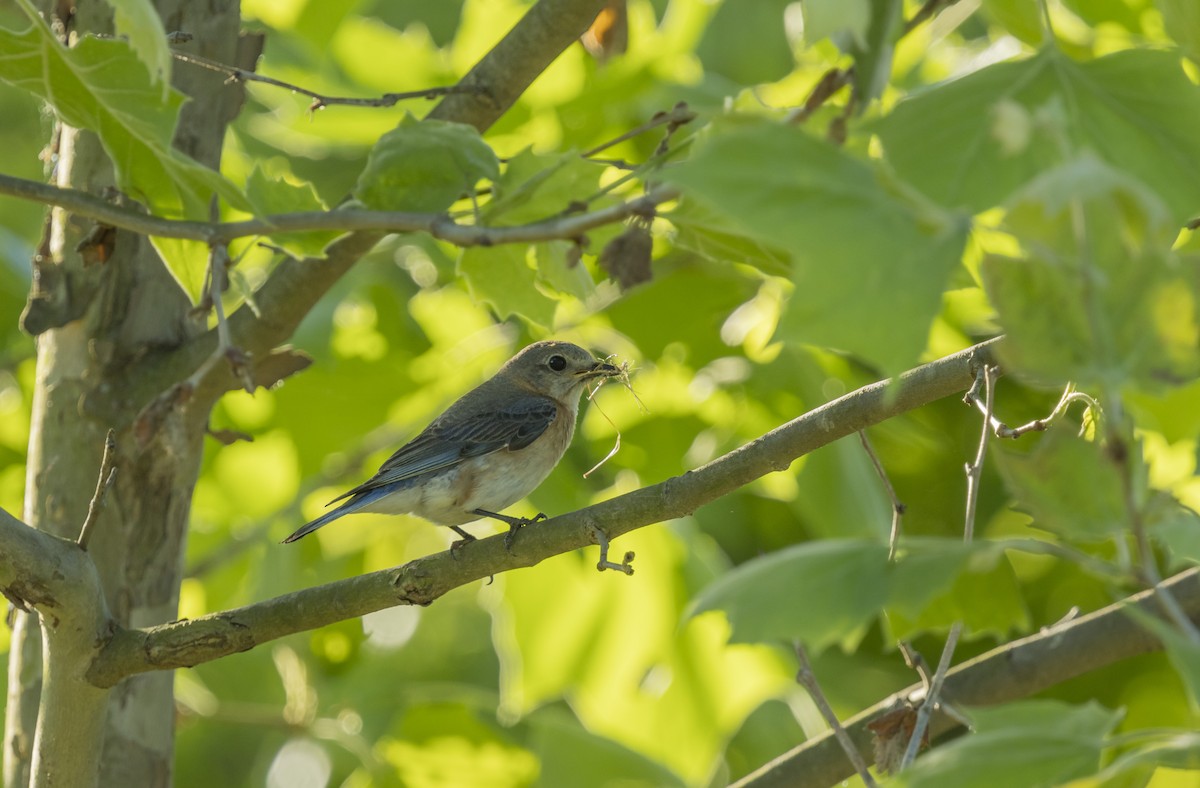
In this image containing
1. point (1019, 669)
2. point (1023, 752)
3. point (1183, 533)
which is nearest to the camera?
point (1023, 752)

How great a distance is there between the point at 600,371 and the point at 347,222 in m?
2.50

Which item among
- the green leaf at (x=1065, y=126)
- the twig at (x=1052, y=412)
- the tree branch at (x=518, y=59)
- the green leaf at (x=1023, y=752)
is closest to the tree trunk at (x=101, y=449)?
the tree branch at (x=518, y=59)

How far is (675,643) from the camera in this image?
447cm

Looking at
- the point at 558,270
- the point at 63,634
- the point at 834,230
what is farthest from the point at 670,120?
the point at 63,634

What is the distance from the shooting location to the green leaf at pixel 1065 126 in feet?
5.74

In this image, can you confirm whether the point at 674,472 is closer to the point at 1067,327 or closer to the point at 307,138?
the point at 307,138

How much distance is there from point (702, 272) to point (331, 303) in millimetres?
1386

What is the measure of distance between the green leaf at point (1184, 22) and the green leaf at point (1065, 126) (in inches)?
17.0

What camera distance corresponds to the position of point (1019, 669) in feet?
12.1

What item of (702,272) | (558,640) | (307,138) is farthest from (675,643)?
(307,138)

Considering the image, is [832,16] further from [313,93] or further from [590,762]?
[590,762]

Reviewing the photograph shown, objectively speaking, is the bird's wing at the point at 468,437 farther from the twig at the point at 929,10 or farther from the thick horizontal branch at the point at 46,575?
the twig at the point at 929,10

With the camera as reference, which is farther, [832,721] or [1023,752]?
[832,721]

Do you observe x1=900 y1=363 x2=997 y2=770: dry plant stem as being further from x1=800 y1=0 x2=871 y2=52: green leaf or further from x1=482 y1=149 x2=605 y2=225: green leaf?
x1=482 y1=149 x2=605 y2=225: green leaf
